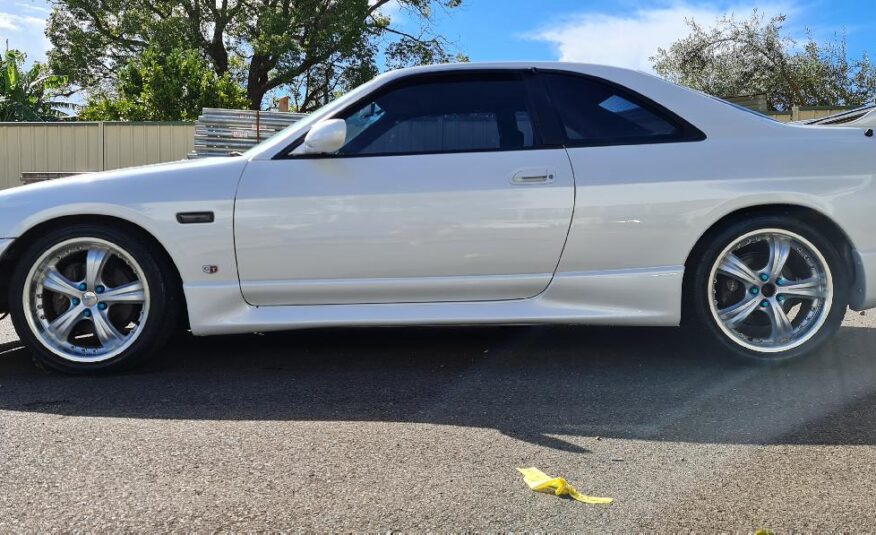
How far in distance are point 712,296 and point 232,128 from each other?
34.4 feet

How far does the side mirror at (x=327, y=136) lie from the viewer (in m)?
3.65

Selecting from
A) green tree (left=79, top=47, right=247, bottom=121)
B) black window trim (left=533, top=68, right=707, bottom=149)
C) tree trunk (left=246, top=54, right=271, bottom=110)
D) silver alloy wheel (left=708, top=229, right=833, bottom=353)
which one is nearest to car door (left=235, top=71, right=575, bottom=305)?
black window trim (left=533, top=68, right=707, bottom=149)

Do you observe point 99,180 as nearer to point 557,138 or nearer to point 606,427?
point 557,138

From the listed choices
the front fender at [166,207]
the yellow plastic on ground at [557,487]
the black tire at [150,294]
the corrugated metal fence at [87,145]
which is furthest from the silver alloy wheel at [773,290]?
the corrugated metal fence at [87,145]

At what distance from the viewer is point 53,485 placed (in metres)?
2.41

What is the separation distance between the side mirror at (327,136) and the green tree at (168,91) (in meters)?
23.1

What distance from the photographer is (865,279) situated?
378cm

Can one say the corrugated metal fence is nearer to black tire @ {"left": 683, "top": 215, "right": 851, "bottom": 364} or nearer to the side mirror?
the side mirror

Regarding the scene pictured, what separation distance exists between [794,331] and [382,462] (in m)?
2.31

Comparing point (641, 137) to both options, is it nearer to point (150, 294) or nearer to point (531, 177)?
point (531, 177)

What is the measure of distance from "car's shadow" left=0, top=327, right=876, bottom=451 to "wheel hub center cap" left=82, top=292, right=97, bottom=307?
1.17 feet

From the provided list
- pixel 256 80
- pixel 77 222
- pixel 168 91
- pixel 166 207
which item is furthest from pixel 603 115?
pixel 256 80

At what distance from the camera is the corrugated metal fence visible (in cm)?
1844

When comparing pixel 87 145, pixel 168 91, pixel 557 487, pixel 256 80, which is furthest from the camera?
pixel 256 80
